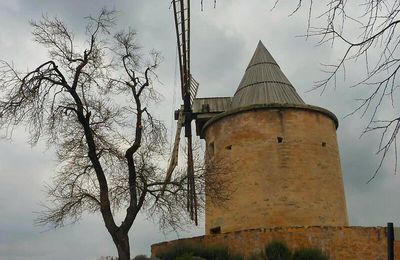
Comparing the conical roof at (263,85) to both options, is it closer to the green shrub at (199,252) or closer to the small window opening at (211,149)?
the small window opening at (211,149)

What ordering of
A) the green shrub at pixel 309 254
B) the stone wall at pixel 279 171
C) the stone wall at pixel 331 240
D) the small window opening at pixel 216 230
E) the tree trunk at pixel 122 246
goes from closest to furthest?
the tree trunk at pixel 122 246
the green shrub at pixel 309 254
the stone wall at pixel 331 240
the stone wall at pixel 279 171
the small window opening at pixel 216 230

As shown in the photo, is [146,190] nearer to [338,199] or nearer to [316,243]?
[316,243]

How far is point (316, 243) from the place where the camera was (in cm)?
1396

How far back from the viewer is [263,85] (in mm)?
18516

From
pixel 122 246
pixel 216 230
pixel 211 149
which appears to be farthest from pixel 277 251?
pixel 211 149

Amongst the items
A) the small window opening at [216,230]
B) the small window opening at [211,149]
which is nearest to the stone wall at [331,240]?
the small window opening at [216,230]

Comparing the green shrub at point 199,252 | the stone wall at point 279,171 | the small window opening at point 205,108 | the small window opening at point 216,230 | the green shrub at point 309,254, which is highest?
the small window opening at point 205,108

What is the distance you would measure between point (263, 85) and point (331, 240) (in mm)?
6547

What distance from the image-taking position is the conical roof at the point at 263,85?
17.7 m

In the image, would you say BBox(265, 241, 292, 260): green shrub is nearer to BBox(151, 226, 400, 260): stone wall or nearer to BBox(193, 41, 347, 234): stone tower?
BBox(151, 226, 400, 260): stone wall

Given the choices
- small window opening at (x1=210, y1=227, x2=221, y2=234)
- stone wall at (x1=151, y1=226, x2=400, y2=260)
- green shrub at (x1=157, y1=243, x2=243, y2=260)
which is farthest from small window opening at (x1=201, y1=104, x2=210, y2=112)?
stone wall at (x1=151, y1=226, x2=400, y2=260)

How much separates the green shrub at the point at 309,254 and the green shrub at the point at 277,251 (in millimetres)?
208

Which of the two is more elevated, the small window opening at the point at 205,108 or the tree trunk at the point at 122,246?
the small window opening at the point at 205,108

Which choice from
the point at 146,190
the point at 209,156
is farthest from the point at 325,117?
the point at 146,190
